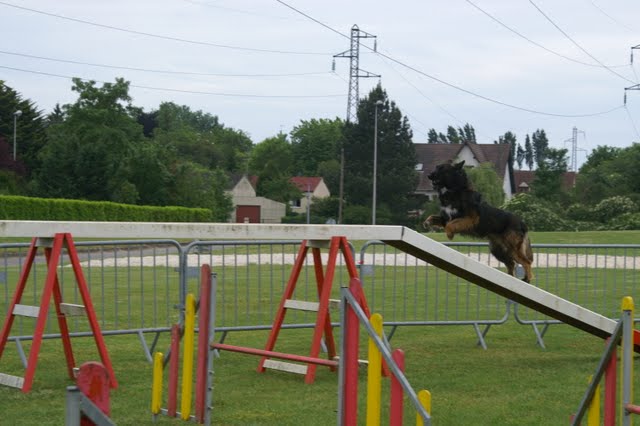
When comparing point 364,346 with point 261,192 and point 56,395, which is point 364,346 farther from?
point 261,192

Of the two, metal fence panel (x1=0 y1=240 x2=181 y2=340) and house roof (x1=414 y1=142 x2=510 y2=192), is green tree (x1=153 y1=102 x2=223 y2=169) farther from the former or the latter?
metal fence panel (x1=0 y1=240 x2=181 y2=340)

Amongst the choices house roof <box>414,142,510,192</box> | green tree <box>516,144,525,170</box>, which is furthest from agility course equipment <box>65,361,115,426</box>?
green tree <box>516,144,525,170</box>

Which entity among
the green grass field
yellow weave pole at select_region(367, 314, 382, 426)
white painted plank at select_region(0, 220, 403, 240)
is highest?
white painted plank at select_region(0, 220, 403, 240)

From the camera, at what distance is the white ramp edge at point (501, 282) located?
839 cm

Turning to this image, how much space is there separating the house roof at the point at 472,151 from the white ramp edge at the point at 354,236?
87.7 m

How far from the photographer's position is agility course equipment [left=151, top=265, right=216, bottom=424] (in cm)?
651

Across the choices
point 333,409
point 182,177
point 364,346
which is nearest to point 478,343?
point 364,346

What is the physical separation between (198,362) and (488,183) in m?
62.2

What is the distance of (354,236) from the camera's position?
8547mm

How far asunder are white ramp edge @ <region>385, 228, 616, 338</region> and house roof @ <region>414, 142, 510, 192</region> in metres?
87.6

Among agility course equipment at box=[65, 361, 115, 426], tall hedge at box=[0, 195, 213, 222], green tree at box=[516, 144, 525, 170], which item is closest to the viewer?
agility course equipment at box=[65, 361, 115, 426]

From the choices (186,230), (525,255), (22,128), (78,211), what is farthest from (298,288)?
(22,128)

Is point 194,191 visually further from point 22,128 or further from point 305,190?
point 305,190

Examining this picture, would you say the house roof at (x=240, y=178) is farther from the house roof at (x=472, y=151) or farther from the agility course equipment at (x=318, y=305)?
the agility course equipment at (x=318, y=305)
